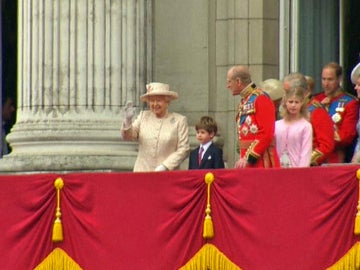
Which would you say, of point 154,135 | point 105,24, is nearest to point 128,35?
point 105,24

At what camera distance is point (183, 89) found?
2898 centimetres

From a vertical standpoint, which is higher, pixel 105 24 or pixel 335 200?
pixel 105 24

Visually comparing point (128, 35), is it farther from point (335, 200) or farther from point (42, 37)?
point (335, 200)

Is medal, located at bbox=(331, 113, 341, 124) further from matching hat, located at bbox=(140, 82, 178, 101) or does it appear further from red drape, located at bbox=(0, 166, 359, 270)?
red drape, located at bbox=(0, 166, 359, 270)

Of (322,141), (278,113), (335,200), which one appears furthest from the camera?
(278,113)

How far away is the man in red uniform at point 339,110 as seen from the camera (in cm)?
2559

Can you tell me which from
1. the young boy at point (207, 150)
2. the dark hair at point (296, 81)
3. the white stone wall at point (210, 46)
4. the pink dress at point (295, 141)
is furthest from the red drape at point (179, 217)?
the white stone wall at point (210, 46)

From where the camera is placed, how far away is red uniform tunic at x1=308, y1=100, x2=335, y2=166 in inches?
990

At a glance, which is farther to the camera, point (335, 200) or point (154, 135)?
point (154, 135)

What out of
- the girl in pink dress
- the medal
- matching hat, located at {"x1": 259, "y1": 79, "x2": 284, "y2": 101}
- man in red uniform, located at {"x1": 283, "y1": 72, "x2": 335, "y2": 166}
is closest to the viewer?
the girl in pink dress

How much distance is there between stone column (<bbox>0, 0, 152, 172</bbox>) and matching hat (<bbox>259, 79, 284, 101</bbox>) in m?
1.87

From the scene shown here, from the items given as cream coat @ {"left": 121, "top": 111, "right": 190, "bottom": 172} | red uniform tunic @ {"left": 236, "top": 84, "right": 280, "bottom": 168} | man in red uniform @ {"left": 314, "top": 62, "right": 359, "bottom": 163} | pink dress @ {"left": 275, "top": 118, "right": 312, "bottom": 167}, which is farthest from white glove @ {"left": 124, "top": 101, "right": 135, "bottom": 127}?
man in red uniform @ {"left": 314, "top": 62, "right": 359, "bottom": 163}

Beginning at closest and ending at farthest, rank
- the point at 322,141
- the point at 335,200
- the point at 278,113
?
1. the point at 335,200
2. the point at 322,141
3. the point at 278,113

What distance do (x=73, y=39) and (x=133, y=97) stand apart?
892mm
